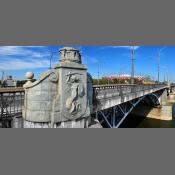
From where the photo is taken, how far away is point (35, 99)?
467cm

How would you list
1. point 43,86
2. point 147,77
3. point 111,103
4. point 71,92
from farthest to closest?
1. point 147,77
2. point 111,103
3. point 71,92
4. point 43,86

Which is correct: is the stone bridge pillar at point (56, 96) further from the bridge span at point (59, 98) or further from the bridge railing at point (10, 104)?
the bridge railing at point (10, 104)

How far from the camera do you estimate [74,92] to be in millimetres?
4988

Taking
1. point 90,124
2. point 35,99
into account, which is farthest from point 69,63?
point 90,124

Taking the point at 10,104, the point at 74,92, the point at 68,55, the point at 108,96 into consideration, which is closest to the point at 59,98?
the point at 74,92

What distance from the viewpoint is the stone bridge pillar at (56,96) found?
4.65m

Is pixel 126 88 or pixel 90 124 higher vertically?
pixel 126 88

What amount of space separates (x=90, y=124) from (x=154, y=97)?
2423cm

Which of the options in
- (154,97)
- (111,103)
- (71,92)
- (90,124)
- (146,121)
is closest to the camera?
(71,92)

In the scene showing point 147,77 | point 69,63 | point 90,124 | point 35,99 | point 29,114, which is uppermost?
point 147,77

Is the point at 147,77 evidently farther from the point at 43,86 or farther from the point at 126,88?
the point at 43,86

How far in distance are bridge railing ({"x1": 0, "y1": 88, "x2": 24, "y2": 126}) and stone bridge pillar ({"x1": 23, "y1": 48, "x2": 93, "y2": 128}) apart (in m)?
0.61

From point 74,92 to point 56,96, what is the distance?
53 centimetres

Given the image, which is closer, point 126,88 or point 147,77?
point 126,88
